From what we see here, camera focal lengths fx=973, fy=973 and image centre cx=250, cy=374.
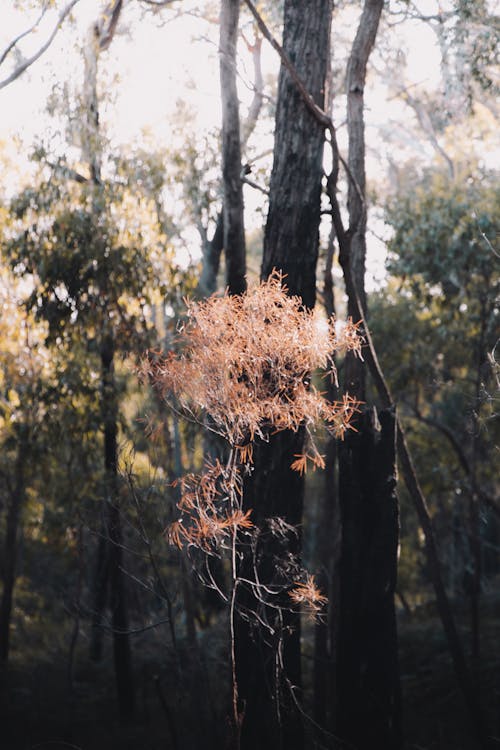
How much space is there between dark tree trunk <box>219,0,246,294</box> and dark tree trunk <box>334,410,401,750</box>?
7.13ft

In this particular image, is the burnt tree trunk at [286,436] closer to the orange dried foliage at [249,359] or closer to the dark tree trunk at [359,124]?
the dark tree trunk at [359,124]

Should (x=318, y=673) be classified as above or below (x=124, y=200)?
below

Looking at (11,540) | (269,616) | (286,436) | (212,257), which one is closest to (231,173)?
(286,436)

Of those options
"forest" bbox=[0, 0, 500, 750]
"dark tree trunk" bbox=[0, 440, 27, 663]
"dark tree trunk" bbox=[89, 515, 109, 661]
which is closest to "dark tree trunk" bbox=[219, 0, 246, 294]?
"forest" bbox=[0, 0, 500, 750]

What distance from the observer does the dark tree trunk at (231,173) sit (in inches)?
390

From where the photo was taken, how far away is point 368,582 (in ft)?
27.3

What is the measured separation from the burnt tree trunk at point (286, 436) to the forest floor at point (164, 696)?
0.63 meters

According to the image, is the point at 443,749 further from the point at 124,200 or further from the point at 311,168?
the point at 124,200

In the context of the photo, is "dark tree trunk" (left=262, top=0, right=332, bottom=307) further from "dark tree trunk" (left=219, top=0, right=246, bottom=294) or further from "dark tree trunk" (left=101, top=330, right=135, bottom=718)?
"dark tree trunk" (left=101, top=330, right=135, bottom=718)

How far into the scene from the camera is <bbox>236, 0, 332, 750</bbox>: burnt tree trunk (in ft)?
25.5

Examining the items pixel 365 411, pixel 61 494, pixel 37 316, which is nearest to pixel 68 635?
pixel 61 494

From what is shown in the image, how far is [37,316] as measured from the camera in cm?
1192

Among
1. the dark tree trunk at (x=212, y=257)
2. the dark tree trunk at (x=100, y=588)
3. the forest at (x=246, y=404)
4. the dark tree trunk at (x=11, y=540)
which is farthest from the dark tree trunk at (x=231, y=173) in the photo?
the dark tree trunk at (x=100, y=588)

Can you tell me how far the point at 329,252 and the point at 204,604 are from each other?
693 cm
